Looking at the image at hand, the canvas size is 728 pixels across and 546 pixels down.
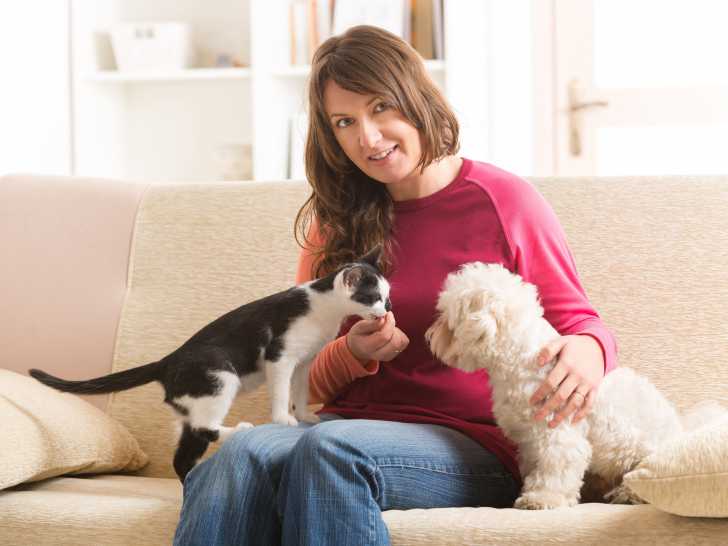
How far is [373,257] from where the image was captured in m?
1.62

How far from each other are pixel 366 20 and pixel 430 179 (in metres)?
1.64

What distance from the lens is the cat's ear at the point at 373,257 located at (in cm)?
161

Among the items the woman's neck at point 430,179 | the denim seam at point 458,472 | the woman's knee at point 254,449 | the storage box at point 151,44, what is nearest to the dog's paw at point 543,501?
the denim seam at point 458,472

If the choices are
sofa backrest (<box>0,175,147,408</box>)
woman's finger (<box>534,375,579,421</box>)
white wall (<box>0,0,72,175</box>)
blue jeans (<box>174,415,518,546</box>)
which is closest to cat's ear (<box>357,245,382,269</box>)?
blue jeans (<box>174,415,518,546</box>)

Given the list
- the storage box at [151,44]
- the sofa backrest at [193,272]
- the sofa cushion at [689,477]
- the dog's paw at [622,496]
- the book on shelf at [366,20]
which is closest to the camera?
the sofa cushion at [689,477]

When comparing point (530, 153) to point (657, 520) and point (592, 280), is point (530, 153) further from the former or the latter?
point (657, 520)

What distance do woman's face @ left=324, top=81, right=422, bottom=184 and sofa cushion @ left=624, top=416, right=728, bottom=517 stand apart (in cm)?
67

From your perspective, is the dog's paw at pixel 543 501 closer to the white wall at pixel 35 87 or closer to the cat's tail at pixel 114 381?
the cat's tail at pixel 114 381

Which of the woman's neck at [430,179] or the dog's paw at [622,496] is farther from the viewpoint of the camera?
the woman's neck at [430,179]

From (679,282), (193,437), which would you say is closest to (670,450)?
(679,282)

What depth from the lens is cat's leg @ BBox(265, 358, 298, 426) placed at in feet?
5.11

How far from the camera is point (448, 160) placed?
177 cm

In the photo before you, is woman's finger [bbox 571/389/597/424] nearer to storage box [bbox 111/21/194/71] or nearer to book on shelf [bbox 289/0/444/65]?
book on shelf [bbox 289/0/444/65]

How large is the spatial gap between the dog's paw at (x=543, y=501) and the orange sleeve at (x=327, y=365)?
15.4 inches
